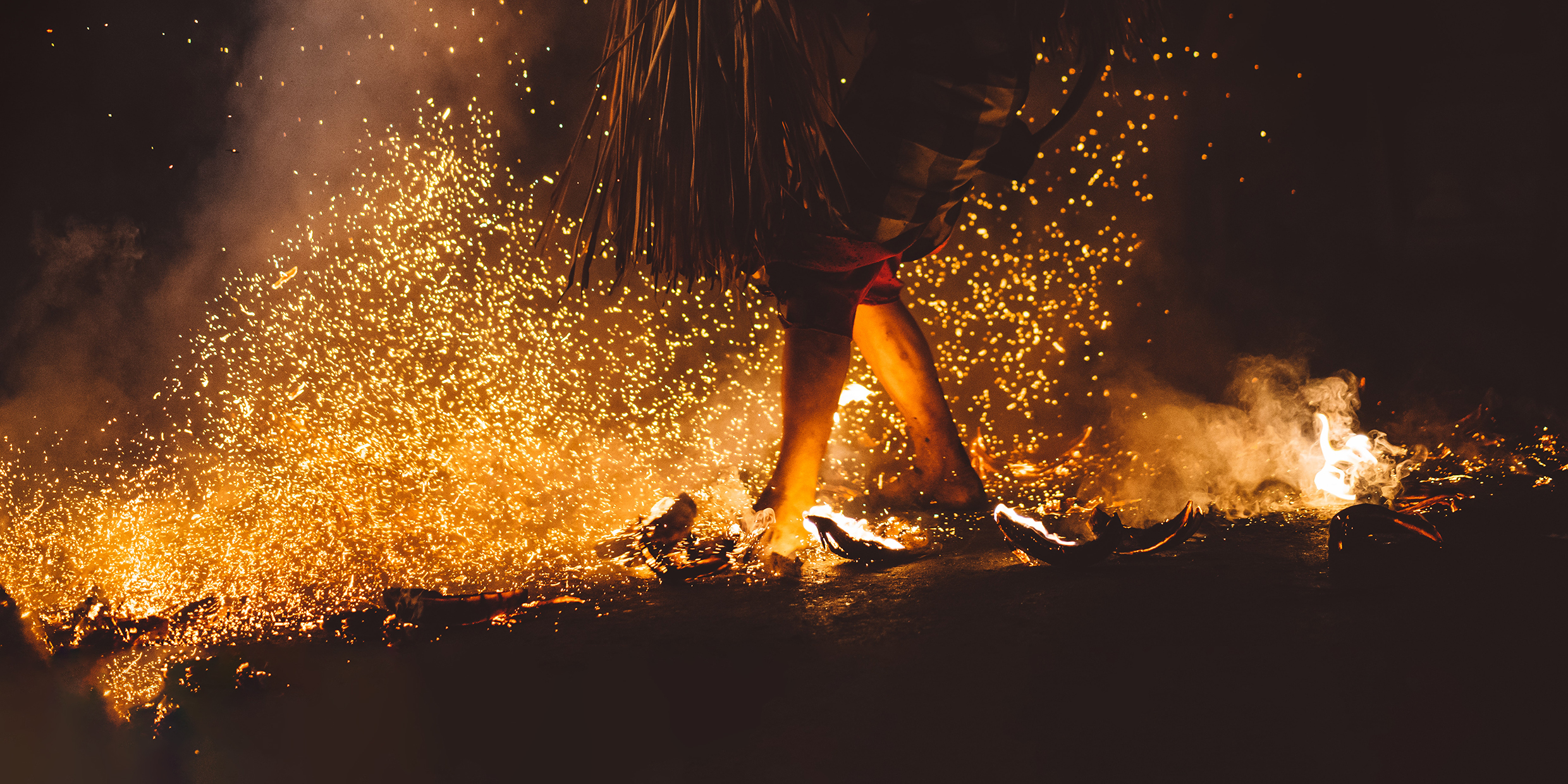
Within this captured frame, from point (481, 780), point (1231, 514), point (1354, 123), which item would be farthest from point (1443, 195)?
point (481, 780)

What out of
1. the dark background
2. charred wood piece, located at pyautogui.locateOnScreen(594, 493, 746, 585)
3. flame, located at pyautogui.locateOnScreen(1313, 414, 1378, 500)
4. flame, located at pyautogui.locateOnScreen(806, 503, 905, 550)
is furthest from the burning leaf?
the dark background

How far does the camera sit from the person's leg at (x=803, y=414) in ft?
4.87

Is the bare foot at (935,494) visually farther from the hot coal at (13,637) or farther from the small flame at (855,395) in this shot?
the hot coal at (13,637)

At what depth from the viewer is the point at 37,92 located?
251 centimetres

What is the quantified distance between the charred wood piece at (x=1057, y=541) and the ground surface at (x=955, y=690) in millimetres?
28

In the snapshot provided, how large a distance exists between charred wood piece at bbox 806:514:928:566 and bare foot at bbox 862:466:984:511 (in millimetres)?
324

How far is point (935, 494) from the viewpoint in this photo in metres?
1.73

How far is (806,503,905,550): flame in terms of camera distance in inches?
54.2

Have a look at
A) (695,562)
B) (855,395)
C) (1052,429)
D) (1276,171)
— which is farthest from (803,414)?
(1276,171)

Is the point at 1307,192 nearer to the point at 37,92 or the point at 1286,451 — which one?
the point at 1286,451

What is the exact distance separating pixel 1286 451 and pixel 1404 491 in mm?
259

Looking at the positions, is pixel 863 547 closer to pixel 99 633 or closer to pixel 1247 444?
pixel 1247 444

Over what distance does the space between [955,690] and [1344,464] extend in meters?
1.17

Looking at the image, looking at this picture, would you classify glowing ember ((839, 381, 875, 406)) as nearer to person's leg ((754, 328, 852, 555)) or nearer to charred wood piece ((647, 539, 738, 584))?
person's leg ((754, 328, 852, 555))
